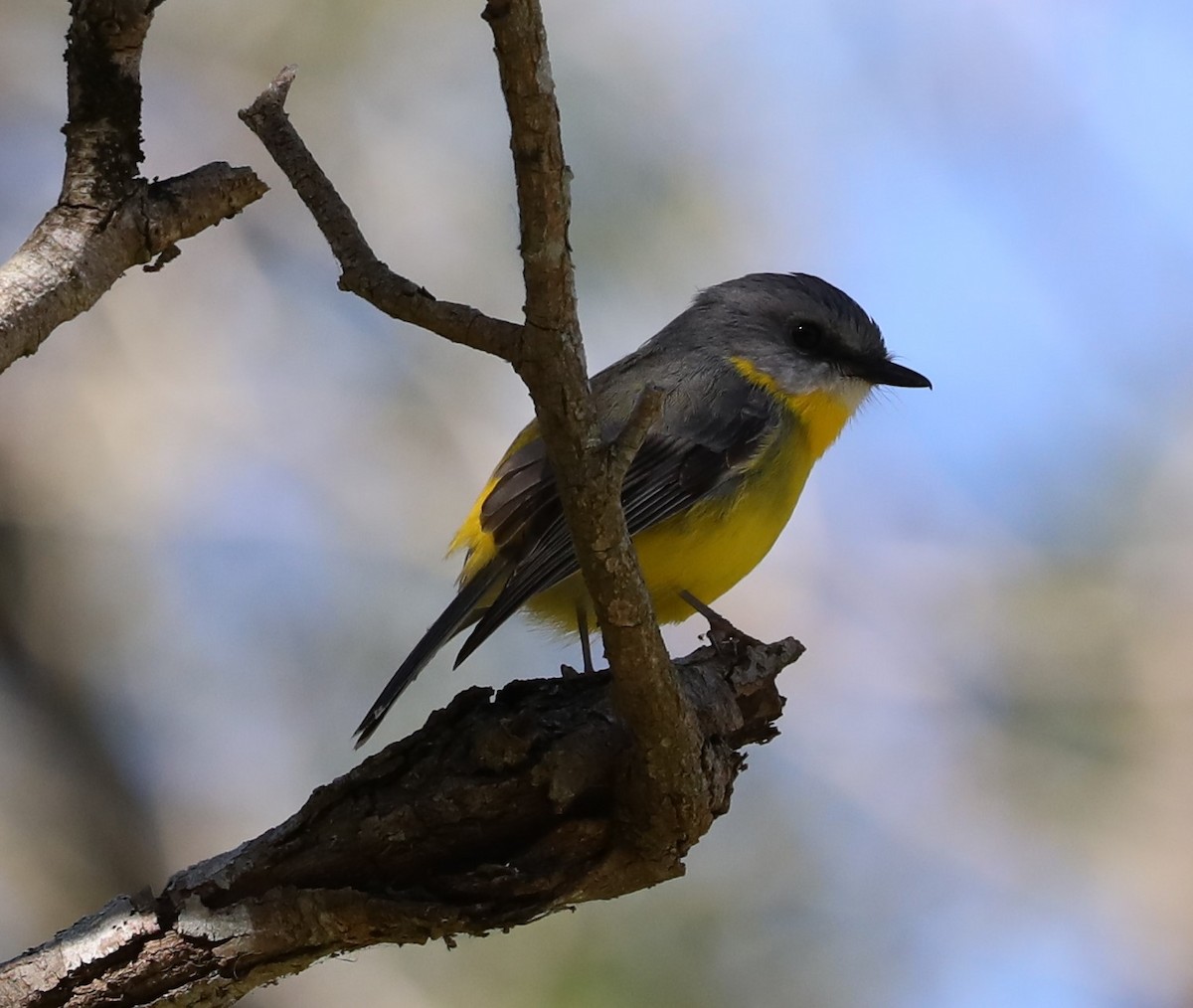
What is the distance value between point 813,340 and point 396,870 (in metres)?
3.25

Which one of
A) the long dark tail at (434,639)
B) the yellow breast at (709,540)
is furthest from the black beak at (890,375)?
the long dark tail at (434,639)

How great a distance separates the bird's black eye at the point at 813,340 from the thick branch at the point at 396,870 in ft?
8.90

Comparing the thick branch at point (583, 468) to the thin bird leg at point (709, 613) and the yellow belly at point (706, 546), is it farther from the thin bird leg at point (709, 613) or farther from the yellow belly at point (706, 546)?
the yellow belly at point (706, 546)

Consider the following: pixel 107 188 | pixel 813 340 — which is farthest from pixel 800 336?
pixel 107 188

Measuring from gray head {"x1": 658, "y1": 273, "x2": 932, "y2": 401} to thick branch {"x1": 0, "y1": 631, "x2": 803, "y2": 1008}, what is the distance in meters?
2.57

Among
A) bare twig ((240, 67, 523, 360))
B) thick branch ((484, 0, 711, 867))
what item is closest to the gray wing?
thick branch ((484, 0, 711, 867))

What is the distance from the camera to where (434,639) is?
176 inches

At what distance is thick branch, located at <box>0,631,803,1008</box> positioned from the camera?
3191 millimetres

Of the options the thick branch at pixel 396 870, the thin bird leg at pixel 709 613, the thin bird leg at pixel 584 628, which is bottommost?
the thick branch at pixel 396 870

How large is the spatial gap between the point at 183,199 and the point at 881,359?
3.23 meters

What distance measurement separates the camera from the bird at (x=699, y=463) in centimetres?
464

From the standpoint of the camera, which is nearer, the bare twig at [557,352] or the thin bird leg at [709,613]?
the bare twig at [557,352]

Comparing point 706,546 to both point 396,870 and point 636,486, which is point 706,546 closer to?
point 636,486

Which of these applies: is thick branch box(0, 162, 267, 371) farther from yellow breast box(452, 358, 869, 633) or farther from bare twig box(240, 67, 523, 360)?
yellow breast box(452, 358, 869, 633)
